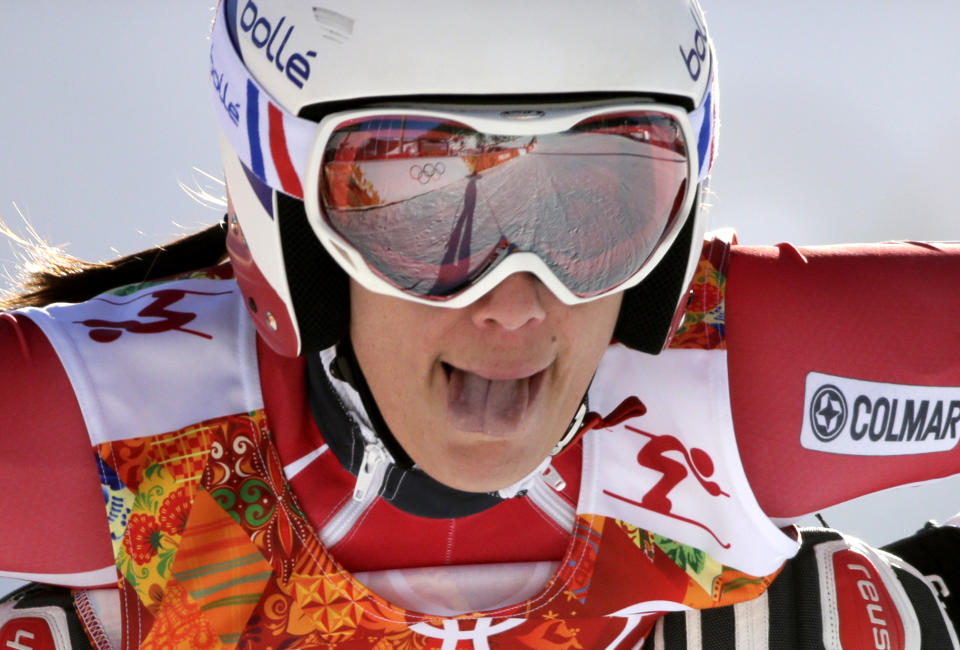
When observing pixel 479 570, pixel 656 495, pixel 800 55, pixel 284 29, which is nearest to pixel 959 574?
pixel 656 495

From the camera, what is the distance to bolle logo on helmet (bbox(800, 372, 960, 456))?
1892 millimetres

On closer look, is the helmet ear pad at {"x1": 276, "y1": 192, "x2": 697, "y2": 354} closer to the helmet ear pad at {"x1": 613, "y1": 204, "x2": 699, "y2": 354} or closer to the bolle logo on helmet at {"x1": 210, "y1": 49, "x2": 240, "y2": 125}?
the helmet ear pad at {"x1": 613, "y1": 204, "x2": 699, "y2": 354}

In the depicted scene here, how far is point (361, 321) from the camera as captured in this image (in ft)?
5.36

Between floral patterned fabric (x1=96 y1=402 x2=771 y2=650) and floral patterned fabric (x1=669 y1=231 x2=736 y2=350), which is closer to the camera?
floral patterned fabric (x1=96 y1=402 x2=771 y2=650)

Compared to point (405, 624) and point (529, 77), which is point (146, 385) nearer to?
point (405, 624)

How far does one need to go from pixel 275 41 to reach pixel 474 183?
30 cm

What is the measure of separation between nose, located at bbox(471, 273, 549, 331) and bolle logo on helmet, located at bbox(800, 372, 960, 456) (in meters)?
0.57

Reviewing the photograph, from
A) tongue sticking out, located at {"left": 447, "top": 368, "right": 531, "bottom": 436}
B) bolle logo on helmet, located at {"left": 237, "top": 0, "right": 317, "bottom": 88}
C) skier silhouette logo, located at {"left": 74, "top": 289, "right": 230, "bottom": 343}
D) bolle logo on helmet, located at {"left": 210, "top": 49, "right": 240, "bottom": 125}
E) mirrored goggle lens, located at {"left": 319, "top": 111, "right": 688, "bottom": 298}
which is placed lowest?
tongue sticking out, located at {"left": 447, "top": 368, "right": 531, "bottom": 436}

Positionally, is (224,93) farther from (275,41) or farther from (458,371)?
(458,371)

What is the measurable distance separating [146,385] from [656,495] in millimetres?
747

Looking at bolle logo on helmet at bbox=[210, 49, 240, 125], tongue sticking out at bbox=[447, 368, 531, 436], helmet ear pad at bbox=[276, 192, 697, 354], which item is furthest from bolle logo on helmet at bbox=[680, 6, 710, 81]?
bolle logo on helmet at bbox=[210, 49, 240, 125]

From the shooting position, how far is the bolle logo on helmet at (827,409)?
1890 mm

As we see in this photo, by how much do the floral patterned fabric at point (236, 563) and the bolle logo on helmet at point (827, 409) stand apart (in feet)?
1.33

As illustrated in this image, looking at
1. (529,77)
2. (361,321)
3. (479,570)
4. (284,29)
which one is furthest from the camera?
(479,570)
